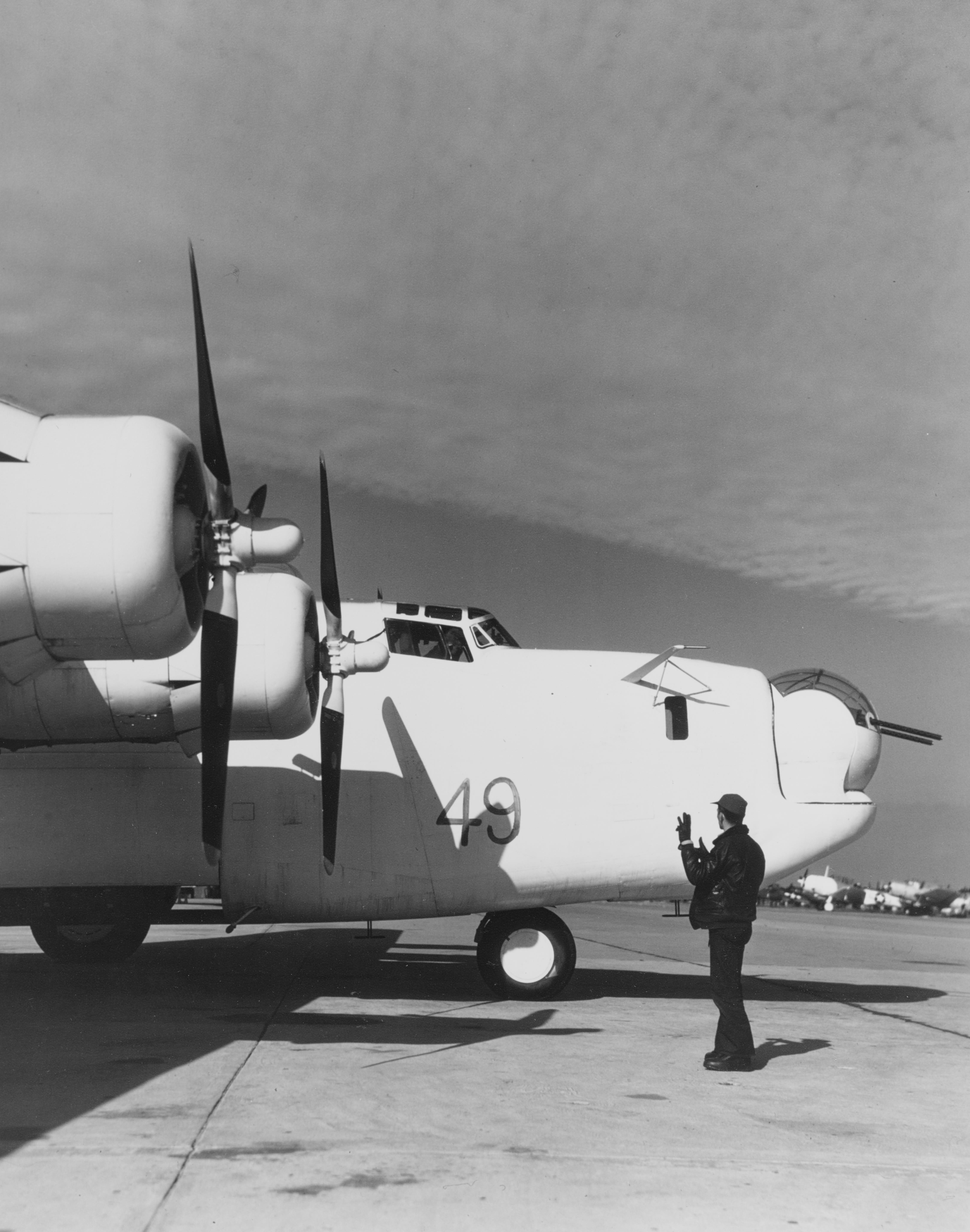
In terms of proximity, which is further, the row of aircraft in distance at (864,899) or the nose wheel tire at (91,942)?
the row of aircraft in distance at (864,899)

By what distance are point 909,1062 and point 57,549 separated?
7550mm

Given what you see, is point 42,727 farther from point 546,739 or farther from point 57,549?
point 546,739

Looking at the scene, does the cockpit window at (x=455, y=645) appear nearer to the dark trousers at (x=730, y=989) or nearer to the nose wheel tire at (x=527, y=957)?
the nose wheel tire at (x=527, y=957)

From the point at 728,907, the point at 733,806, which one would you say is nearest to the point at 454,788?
the point at 733,806

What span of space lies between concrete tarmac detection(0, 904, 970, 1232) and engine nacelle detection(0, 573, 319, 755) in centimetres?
251

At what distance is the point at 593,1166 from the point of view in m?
5.68

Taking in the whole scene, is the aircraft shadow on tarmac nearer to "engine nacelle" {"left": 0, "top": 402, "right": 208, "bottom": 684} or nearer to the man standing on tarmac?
the man standing on tarmac

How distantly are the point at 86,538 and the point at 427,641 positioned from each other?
19.0 feet

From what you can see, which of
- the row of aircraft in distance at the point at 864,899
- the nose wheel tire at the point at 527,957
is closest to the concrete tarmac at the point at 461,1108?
the nose wheel tire at the point at 527,957

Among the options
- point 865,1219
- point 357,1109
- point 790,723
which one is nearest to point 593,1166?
point 865,1219

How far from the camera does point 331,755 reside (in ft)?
34.7

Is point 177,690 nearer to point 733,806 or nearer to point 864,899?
point 733,806

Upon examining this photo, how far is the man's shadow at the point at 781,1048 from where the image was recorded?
8.88 m

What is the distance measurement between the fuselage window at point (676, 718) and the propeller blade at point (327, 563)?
3691 mm
